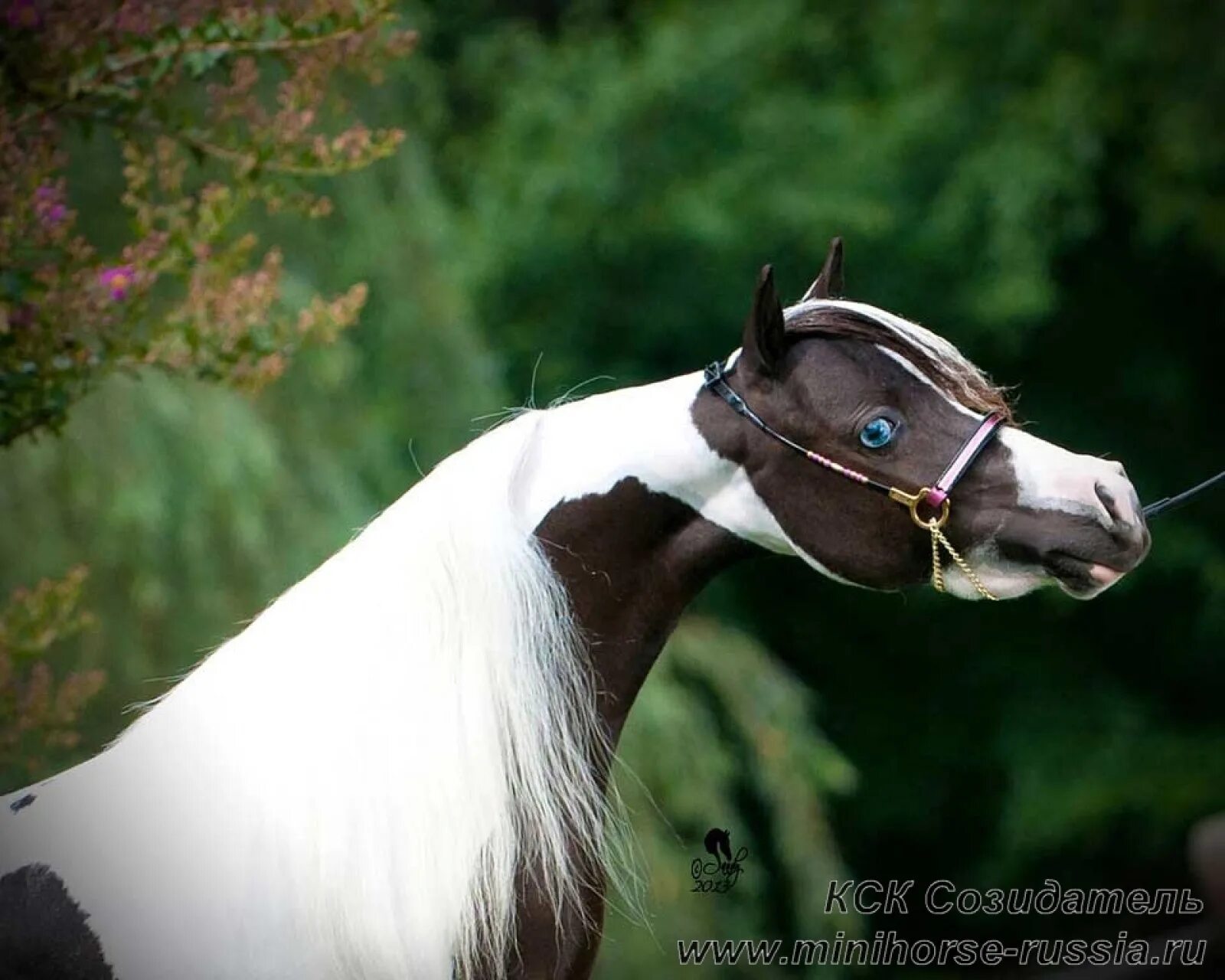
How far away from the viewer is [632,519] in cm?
234

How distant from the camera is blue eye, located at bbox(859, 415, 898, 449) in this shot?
227cm

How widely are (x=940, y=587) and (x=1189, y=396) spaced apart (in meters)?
7.57

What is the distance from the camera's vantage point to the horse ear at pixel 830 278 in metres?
2.50

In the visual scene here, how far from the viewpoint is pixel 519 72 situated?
9109 millimetres

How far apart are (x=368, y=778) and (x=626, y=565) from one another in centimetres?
47

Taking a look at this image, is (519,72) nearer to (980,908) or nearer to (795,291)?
(795,291)

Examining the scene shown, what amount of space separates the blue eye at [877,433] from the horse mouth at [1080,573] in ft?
0.87

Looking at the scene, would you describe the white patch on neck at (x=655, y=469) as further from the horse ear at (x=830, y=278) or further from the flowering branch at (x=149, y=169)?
the flowering branch at (x=149, y=169)

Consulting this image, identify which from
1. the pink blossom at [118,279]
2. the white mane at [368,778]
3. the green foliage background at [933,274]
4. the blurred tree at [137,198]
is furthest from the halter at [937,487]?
the green foliage background at [933,274]

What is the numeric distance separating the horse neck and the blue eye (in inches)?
6.9

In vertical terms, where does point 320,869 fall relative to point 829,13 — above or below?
above

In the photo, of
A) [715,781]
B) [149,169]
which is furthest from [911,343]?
[715,781]

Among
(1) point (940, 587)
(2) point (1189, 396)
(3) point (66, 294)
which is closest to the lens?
(1) point (940, 587)

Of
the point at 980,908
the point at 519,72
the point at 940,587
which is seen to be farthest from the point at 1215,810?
the point at 940,587
